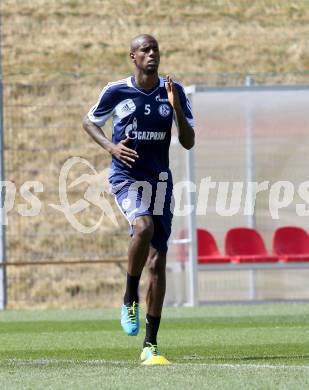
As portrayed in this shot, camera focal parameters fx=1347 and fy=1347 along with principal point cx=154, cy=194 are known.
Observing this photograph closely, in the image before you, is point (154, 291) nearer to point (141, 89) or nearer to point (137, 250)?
point (137, 250)

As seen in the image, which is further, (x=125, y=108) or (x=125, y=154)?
(x=125, y=108)

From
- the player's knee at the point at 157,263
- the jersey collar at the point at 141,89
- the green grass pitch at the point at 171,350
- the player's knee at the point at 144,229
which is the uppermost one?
the jersey collar at the point at 141,89

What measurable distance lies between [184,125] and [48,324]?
6203 millimetres

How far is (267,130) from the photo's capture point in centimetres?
1944

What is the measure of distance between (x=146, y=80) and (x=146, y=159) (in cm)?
57

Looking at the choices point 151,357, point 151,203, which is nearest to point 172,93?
point 151,203

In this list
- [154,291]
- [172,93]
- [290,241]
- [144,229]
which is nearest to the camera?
[144,229]

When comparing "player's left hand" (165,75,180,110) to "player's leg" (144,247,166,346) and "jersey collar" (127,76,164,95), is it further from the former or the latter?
"player's leg" (144,247,166,346)

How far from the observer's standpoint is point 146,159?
9445 millimetres

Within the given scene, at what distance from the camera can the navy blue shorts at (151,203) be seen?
9352 millimetres

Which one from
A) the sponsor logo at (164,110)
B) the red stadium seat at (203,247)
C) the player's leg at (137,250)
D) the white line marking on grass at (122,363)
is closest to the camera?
the white line marking on grass at (122,363)

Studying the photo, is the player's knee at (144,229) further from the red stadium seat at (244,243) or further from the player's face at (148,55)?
the red stadium seat at (244,243)

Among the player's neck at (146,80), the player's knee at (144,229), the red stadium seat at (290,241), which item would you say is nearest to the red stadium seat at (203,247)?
the red stadium seat at (290,241)

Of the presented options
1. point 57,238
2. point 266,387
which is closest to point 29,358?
point 266,387
